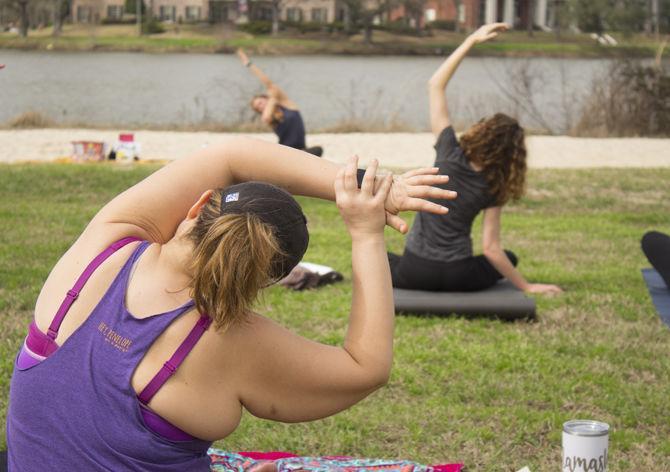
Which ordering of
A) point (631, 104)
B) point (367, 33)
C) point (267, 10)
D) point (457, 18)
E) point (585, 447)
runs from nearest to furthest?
point (585, 447) < point (631, 104) < point (367, 33) < point (457, 18) < point (267, 10)

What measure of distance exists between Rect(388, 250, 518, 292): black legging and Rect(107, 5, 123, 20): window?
5775 centimetres

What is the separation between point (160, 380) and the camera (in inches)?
78.9

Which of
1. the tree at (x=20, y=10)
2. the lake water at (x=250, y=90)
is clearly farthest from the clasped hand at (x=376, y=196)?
the tree at (x=20, y=10)

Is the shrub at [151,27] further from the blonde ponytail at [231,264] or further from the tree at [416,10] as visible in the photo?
the blonde ponytail at [231,264]

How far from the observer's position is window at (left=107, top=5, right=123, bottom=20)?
61094 mm

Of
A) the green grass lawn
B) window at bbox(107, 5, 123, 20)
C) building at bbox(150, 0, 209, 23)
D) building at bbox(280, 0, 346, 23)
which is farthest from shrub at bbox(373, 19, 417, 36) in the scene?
the green grass lawn

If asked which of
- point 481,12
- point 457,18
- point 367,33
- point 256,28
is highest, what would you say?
point 481,12

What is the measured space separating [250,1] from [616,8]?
25005 millimetres

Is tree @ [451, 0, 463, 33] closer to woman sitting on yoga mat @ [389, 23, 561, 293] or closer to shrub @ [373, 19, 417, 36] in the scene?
shrub @ [373, 19, 417, 36]

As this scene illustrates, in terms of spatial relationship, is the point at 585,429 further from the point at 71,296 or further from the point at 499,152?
the point at 499,152

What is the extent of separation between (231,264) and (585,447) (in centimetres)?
134

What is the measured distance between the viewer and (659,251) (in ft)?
20.6

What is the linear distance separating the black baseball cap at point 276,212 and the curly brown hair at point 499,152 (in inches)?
144

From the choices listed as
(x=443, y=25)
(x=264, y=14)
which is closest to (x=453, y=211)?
(x=443, y=25)
